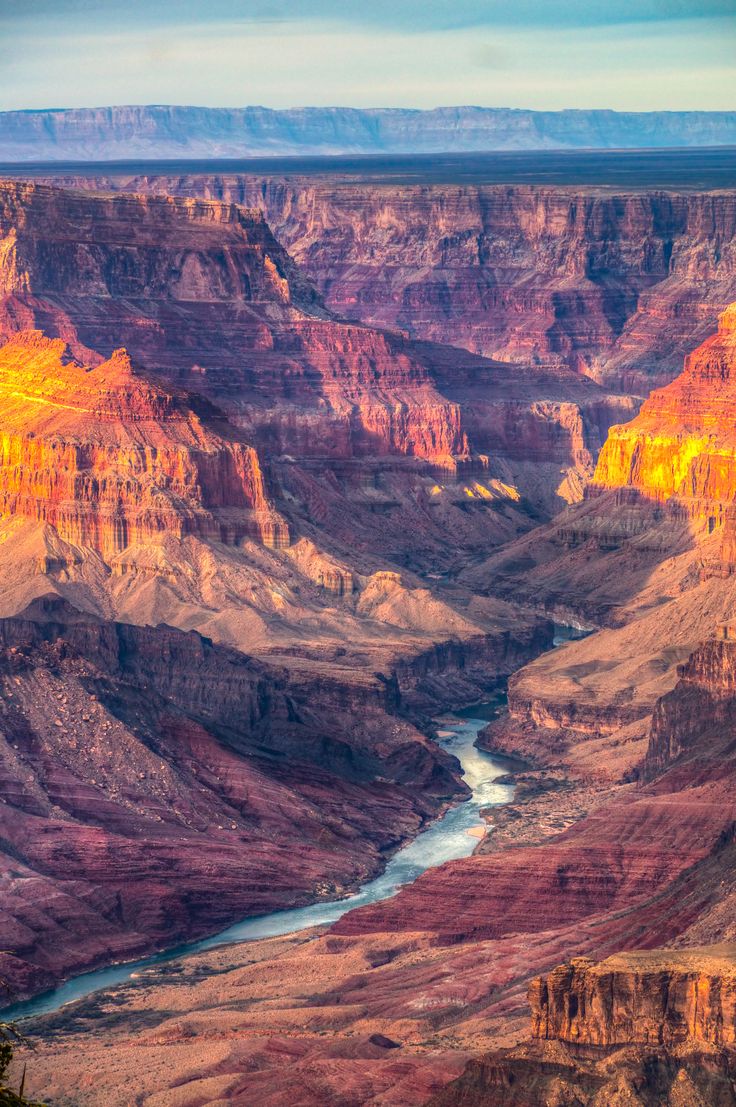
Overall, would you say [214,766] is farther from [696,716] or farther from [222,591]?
[222,591]

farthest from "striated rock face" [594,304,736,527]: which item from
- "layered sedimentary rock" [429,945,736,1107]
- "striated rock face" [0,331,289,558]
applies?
"layered sedimentary rock" [429,945,736,1107]

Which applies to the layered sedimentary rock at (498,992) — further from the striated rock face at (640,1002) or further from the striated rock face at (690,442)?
the striated rock face at (690,442)

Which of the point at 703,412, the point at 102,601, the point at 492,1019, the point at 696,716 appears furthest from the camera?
the point at 703,412

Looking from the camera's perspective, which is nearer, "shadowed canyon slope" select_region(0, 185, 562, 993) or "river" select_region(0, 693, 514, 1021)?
"river" select_region(0, 693, 514, 1021)

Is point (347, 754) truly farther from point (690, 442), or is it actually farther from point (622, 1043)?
point (622, 1043)

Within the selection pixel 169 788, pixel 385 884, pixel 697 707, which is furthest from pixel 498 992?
pixel 697 707

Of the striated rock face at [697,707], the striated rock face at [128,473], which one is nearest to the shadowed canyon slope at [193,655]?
the striated rock face at [128,473]

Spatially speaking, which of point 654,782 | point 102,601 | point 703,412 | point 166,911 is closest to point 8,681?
point 166,911

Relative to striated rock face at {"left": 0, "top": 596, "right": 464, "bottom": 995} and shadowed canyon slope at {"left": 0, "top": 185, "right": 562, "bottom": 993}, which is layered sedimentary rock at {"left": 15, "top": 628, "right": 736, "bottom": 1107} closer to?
striated rock face at {"left": 0, "top": 596, "right": 464, "bottom": 995}
